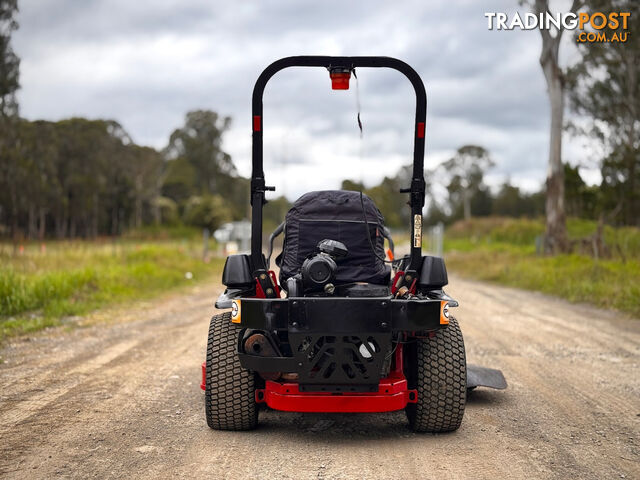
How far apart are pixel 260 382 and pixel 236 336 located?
0.37 m

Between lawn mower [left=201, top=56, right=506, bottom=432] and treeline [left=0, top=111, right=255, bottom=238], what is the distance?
30464 millimetres

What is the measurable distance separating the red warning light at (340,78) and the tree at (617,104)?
23.0 m

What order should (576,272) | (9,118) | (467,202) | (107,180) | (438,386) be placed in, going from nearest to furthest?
(438,386) → (576,272) → (9,118) → (107,180) → (467,202)

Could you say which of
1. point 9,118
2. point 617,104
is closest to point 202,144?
point 9,118

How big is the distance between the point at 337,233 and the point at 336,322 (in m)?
0.94

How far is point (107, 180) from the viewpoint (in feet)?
172

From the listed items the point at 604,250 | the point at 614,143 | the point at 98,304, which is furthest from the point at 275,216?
the point at 614,143

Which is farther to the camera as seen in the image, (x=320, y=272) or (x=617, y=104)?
(x=617, y=104)

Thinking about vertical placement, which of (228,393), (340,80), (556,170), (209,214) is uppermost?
(556,170)

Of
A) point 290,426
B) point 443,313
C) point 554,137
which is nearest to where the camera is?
point 443,313

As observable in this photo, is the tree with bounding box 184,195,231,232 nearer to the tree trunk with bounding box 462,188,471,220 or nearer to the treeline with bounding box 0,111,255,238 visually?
the treeline with bounding box 0,111,255,238

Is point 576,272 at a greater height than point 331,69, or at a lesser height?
lesser

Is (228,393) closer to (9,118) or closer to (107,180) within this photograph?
(9,118)

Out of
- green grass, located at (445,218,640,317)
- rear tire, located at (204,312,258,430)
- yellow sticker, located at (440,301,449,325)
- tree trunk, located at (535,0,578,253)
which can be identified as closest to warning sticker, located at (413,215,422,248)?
yellow sticker, located at (440,301,449,325)
